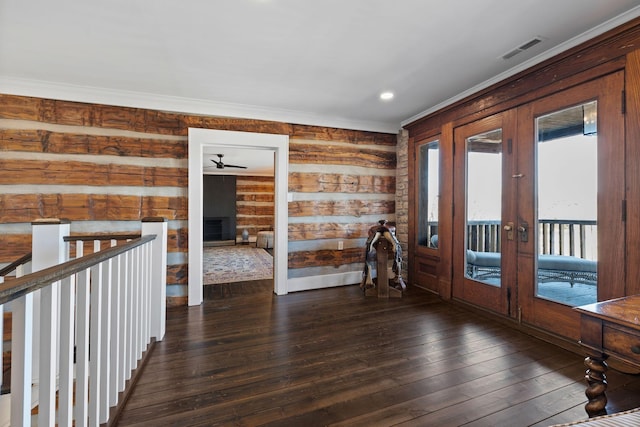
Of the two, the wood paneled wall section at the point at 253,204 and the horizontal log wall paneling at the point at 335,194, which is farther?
the wood paneled wall section at the point at 253,204

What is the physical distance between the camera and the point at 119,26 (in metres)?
2.13

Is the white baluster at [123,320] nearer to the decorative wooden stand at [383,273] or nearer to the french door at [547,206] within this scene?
the decorative wooden stand at [383,273]

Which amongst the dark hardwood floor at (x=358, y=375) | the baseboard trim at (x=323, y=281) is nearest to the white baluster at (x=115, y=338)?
the dark hardwood floor at (x=358, y=375)

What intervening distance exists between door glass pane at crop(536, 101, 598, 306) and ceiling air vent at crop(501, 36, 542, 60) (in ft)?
2.03

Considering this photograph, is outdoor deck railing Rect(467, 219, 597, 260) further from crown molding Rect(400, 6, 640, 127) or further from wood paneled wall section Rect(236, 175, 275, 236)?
wood paneled wall section Rect(236, 175, 275, 236)

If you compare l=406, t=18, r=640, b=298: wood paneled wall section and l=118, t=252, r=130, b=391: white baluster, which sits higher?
l=406, t=18, r=640, b=298: wood paneled wall section

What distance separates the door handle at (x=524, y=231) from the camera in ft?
9.06

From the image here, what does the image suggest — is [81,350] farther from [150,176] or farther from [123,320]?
[150,176]

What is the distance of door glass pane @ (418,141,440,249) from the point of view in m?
3.97

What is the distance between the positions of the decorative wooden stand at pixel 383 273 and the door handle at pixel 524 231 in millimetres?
1492

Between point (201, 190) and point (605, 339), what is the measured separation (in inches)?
145

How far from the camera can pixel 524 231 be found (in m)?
2.78

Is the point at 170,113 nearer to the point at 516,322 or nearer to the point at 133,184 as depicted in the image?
the point at 133,184

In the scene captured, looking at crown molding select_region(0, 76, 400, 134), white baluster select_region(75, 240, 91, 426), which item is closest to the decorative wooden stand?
crown molding select_region(0, 76, 400, 134)
